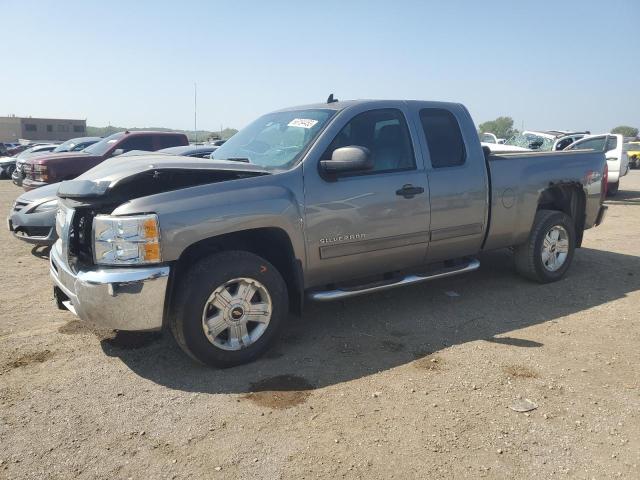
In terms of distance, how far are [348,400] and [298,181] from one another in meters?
1.62

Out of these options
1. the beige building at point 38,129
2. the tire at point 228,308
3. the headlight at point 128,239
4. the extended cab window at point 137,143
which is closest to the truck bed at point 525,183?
the tire at point 228,308

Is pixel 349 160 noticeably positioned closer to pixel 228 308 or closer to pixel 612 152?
pixel 228 308

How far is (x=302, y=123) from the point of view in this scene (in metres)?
4.50

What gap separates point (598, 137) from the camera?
14945 millimetres

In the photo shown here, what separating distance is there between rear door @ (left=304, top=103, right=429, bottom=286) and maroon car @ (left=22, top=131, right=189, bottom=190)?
7.86 m

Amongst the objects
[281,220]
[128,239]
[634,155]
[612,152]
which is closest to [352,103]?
[281,220]

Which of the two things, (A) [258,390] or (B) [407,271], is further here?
(B) [407,271]

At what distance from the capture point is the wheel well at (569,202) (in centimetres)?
586

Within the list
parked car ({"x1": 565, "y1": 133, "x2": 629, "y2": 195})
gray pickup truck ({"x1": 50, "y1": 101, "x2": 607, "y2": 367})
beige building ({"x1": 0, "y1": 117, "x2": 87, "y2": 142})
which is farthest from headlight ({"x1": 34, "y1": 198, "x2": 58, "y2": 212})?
beige building ({"x1": 0, "y1": 117, "x2": 87, "y2": 142})

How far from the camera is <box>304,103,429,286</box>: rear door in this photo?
13.2ft

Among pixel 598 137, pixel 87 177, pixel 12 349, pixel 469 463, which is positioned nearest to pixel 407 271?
pixel 469 463

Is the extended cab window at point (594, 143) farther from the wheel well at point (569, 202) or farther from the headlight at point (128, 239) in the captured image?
the headlight at point (128, 239)

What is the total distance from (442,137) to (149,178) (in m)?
2.68

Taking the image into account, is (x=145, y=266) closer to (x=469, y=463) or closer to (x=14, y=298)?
(x=469, y=463)
